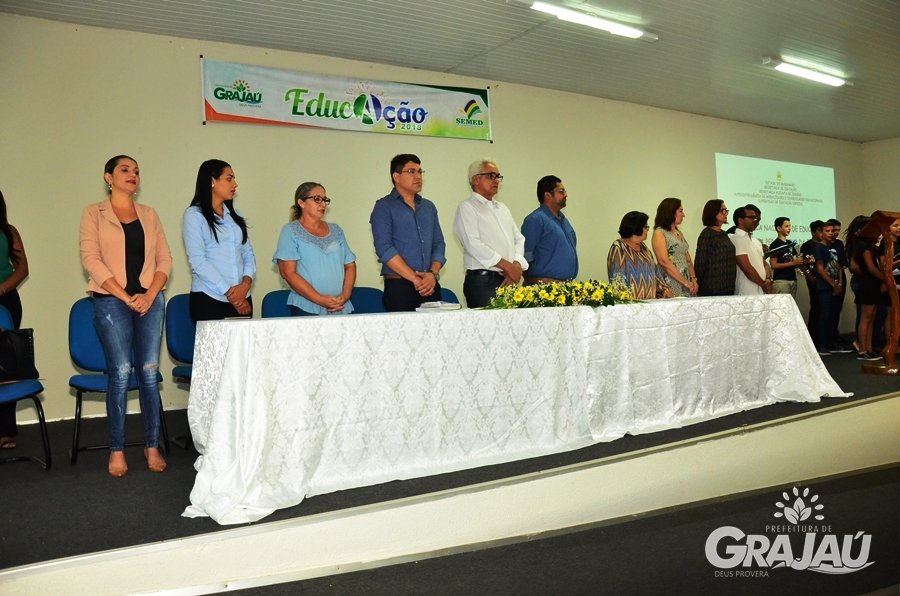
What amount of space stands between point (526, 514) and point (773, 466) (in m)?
1.52

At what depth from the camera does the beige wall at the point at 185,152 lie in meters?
4.92

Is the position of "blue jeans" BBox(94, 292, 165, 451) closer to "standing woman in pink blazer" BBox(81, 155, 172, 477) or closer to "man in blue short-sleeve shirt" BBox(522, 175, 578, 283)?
"standing woman in pink blazer" BBox(81, 155, 172, 477)

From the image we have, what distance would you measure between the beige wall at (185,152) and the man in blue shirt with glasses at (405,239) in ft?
7.17

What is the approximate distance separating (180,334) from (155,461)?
3.11ft

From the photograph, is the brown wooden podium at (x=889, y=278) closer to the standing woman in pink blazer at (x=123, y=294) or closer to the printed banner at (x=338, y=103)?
the printed banner at (x=338, y=103)

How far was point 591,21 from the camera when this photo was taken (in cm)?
558

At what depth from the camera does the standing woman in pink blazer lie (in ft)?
10.1

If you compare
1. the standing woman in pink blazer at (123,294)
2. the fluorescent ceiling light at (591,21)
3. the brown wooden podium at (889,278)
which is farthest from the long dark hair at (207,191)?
the brown wooden podium at (889,278)

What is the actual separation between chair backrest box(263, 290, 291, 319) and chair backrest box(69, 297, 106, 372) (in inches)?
39.5

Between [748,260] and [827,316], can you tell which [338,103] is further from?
[827,316]

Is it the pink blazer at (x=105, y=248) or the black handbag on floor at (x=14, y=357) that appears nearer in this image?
the pink blazer at (x=105, y=248)

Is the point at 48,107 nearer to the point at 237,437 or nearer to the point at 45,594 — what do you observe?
the point at 237,437

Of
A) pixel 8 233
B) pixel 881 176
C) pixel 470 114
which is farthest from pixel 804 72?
pixel 8 233

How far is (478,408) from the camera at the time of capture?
3135 millimetres
